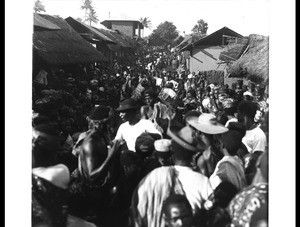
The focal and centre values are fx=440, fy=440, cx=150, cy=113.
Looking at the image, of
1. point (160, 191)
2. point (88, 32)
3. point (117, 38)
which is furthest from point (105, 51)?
point (160, 191)

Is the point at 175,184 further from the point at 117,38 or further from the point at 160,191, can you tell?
the point at 117,38

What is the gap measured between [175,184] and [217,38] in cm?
341

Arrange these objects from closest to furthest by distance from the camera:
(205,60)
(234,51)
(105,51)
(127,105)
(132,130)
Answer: (132,130) → (127,105) → (234,51) → (205,60) → (105,51)

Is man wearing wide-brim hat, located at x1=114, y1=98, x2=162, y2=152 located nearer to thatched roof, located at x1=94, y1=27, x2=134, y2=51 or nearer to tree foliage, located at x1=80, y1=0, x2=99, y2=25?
tree foliage, located at x1=80, y1=0, x2=99, y2=25

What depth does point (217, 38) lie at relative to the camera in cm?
637

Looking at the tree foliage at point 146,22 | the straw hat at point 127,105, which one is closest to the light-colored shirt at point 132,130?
the straw hat at point 127,105

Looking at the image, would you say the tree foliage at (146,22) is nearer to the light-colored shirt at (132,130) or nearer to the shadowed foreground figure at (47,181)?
the light-colored shirt at (132,130)

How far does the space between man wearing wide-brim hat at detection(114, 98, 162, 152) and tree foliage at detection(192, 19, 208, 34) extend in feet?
4.18

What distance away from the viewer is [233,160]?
3.63 meters

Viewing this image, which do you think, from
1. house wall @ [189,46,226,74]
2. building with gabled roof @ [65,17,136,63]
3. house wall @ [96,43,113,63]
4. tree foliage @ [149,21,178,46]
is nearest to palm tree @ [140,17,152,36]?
tree foliage @ [149,21,178,46]
